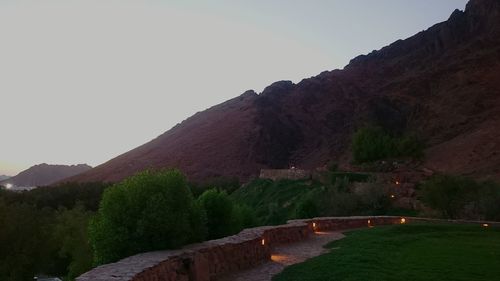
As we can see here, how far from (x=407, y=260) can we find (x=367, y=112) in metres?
76.3

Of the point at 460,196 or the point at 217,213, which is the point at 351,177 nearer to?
the point at 460,196

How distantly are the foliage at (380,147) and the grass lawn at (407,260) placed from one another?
38.8 m

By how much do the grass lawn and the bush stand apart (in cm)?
264

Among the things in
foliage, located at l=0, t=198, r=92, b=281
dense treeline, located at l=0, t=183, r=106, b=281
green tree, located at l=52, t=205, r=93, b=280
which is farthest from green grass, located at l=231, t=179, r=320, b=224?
foliage, located at l=0, t=198, r=92, b=281

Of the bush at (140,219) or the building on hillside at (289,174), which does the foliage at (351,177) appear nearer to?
the building on hillside at (289,174)

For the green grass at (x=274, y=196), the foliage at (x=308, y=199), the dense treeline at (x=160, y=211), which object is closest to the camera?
the dense treeline at (x=160, y=211)

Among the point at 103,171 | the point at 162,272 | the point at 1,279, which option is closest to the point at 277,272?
the point at 162,272

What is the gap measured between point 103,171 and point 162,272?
100468mm

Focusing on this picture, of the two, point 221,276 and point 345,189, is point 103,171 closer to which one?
point 345,189

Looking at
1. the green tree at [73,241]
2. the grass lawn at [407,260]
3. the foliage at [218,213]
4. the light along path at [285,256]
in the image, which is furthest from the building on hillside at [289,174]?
the foliage at [218,213]

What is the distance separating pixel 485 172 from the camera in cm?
5288

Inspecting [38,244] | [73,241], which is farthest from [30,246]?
[73,241]

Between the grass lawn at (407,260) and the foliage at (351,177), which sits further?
the foliage at (351,177)

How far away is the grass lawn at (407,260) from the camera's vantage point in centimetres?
1084
